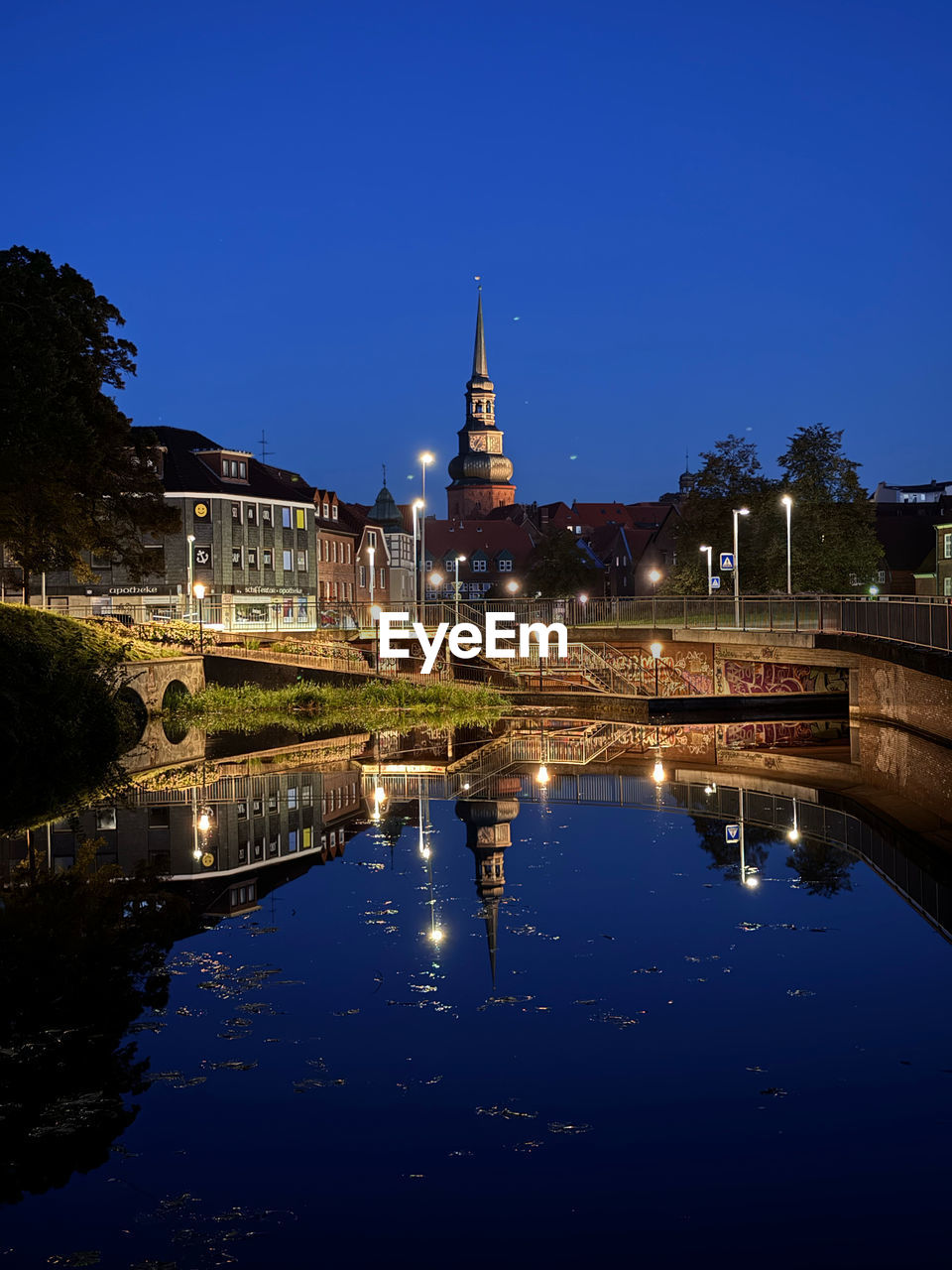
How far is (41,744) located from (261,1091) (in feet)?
75.3

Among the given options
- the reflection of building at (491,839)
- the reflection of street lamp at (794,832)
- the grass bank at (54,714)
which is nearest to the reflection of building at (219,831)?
the grass bank at (54,714)

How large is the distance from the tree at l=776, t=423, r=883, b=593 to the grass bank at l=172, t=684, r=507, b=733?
112 ft

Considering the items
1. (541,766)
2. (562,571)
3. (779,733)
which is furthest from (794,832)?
(562,571)

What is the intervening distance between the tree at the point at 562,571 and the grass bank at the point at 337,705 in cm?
8535

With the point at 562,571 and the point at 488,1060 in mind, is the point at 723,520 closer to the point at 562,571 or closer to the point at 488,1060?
the point at 562,571

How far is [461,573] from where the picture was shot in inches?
7003

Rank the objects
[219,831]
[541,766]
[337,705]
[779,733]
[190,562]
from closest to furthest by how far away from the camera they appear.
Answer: [219,831]
[541,766]
[779,733]
[337,705]
[190,562]

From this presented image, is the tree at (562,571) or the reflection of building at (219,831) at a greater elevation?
the tree at (562,571)

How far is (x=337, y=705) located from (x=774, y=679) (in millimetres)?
17939

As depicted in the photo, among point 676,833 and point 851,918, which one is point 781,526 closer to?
point 676,833

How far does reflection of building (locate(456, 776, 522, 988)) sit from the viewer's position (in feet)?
52.3

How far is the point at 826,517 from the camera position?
3056 inches

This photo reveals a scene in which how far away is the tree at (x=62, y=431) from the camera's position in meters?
35.9

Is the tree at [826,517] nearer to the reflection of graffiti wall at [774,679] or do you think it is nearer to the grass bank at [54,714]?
the reflection of graffiti wall at [774,679]
